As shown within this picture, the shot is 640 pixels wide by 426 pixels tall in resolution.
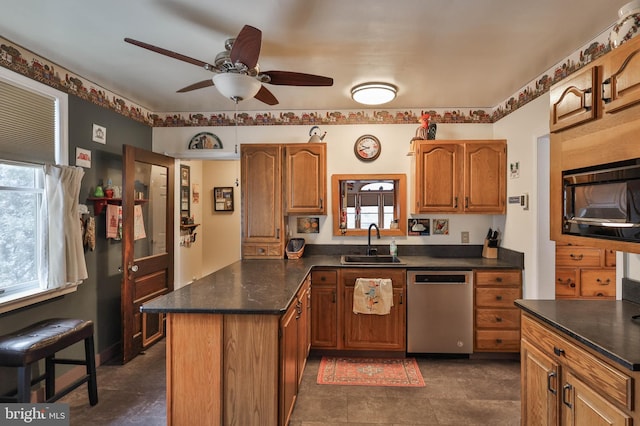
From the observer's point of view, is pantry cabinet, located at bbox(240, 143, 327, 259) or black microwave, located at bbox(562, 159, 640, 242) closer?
black microwave, located at bbox(562, 159, 640, 242)

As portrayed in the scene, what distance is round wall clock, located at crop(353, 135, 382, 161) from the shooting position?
3713 millimetres

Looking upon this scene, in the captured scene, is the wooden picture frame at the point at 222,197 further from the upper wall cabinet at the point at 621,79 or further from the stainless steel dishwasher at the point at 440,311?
the upper wall cabinet at the point at 621,79

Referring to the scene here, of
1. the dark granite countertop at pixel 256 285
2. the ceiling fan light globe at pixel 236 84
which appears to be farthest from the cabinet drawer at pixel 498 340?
the ceiling fan light globe at pixel 236 84

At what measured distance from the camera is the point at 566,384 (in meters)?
1.47

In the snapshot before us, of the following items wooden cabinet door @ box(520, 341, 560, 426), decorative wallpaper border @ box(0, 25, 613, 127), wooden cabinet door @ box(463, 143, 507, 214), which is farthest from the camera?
wooden cabinet door @ box(463, 143, 507, 214)

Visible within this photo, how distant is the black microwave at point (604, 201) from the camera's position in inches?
55.8

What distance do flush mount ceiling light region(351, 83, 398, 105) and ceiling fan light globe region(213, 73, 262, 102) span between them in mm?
1233

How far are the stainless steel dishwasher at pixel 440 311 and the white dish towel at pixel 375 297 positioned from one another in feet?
0.70

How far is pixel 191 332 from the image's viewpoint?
1795mm

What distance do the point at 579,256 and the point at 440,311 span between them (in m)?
1.22

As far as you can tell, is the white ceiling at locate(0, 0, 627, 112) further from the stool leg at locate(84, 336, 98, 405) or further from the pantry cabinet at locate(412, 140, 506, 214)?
the stool leg at locate(84, 336, 98, 405)

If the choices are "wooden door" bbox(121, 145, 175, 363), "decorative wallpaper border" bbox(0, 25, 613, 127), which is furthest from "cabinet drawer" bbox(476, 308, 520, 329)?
"wooden door" bbox(121, 145, 175, 363)

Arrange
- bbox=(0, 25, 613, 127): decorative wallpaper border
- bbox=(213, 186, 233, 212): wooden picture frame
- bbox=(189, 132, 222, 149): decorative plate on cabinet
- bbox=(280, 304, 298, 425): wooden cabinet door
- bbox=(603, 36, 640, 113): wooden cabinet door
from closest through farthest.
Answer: bbox=(603, 36, 640, 113): wooden cabinet door → bbox=(280, 304, 298, 425): wooden cabinet door → bbox=(0, 25, 613, 127): decorative wallpaper border → bbox=(189, 132, 222, 149): decorative plate on cabinet → bbox=(213, 186, 233, 212): wooden picture frame

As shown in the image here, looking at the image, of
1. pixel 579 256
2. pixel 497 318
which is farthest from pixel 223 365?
pixel 579 256
